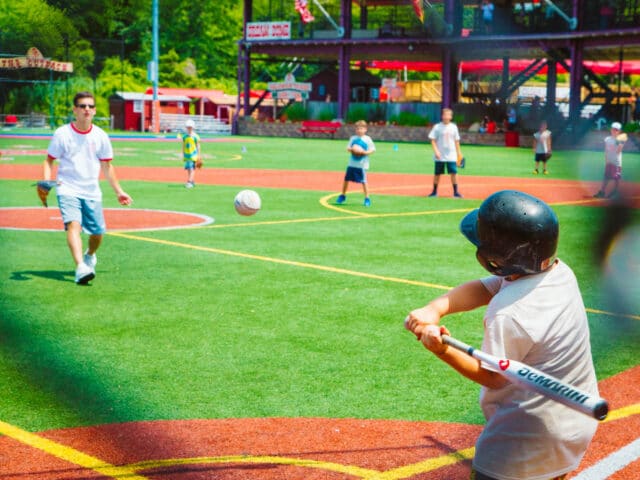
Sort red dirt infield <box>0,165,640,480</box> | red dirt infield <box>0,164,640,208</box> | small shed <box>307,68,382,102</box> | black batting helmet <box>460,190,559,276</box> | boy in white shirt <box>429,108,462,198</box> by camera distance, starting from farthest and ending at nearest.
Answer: small shed <box>307,68,382,102</box>, red dirt infield <box>0,164,640,208</box>, boy in white shirt <box>429,108,462,198</box>, red dirt infield <box>0,165,640,480</box>, black batting helmet <box>460,190,559,276</box>

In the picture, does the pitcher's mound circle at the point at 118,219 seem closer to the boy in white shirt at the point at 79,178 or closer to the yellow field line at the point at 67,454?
the boy in white shirt at the point at 79,178

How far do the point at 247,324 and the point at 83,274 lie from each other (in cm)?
221

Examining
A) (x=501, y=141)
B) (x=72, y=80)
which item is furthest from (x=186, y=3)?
(x=501, y=141)

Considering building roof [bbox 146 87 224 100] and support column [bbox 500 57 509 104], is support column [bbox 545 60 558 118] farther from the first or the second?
building roof [bbox 146 87 224 100]

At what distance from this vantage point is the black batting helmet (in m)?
2.30

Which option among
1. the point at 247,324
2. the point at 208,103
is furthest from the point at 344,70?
the point at 247,324

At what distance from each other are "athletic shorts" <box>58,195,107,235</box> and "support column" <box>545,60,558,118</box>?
6.03 meters

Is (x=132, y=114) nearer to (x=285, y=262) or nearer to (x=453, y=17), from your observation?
(x=285, y=262)

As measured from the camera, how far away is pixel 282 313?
293 inches

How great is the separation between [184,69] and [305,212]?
471 inches

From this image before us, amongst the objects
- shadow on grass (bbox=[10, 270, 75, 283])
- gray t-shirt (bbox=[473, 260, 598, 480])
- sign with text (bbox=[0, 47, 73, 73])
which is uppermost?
sign with text (bbox=[0, 47, 73, 73])

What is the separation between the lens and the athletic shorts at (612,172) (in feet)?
8.53

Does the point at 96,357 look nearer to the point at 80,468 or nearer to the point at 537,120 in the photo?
the point at 80,468

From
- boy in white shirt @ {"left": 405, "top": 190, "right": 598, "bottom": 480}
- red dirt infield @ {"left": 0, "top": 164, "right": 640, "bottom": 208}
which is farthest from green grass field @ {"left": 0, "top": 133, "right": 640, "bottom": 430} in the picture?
red dirt infield @ {"left": 0, "top": 164, "right": 640, "bottom": 208}
